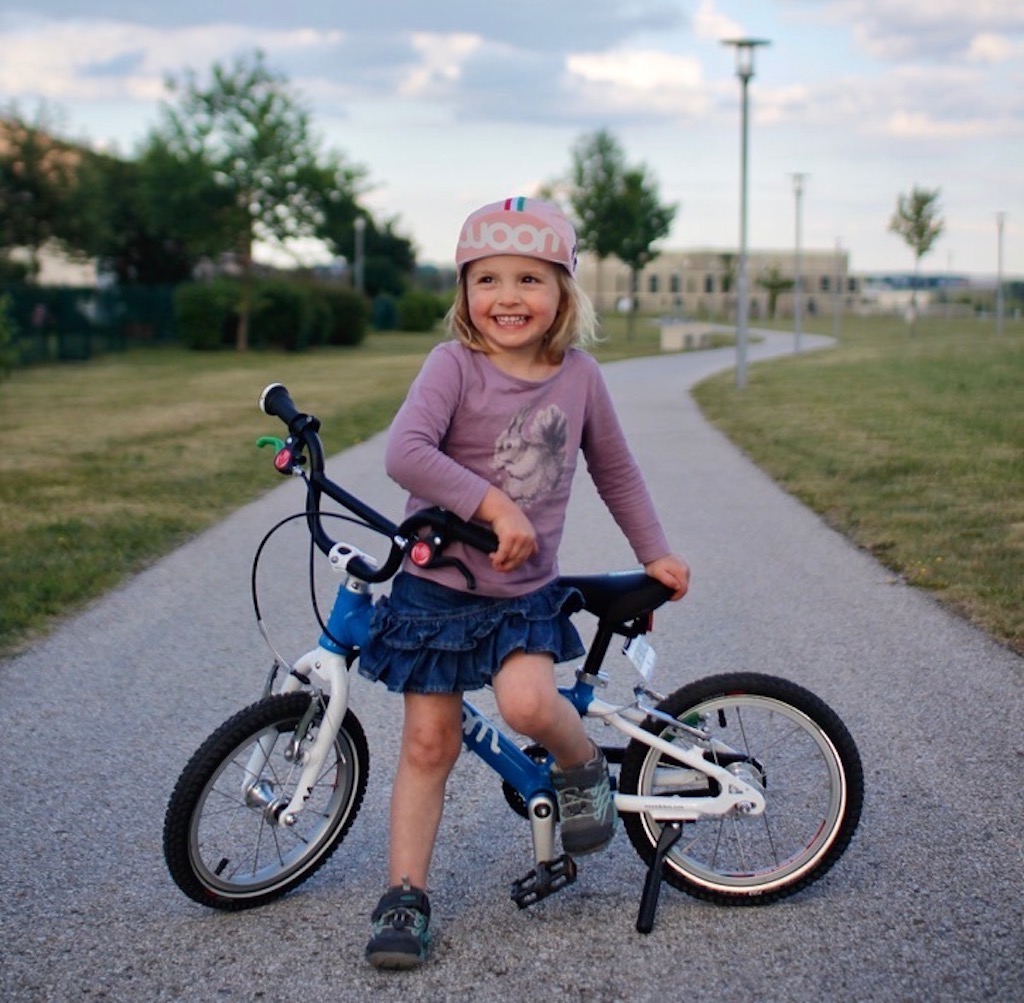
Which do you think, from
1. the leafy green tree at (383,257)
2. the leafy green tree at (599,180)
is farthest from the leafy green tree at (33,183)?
the leafy green tree at (383,257)

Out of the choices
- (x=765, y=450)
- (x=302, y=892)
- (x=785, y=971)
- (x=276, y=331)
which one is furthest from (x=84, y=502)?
(x=276, y=331)

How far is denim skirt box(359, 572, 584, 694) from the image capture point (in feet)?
10.7

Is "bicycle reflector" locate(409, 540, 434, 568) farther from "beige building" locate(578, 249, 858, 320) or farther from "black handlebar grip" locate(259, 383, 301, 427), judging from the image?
"beige building" locate(578, 249, 858, 320)

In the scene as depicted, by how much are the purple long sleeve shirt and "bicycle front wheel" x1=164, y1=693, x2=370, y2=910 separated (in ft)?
1.75

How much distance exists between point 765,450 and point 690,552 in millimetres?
6259

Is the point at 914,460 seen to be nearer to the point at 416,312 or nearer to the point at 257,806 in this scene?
the point at 257,806

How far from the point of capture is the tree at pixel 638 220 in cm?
4753

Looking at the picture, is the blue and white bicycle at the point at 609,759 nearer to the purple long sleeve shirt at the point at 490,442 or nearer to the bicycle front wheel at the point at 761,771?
the bicycle front wheel at the point at 761,771

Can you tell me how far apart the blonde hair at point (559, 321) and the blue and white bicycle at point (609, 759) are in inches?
16.1

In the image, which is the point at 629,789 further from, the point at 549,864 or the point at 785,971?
the point at 785,971

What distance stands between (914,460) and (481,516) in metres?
10.8

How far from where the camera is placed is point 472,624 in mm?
3270

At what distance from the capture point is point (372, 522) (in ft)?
11.0

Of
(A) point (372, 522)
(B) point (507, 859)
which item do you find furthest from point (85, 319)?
(A) point (372, 522)
